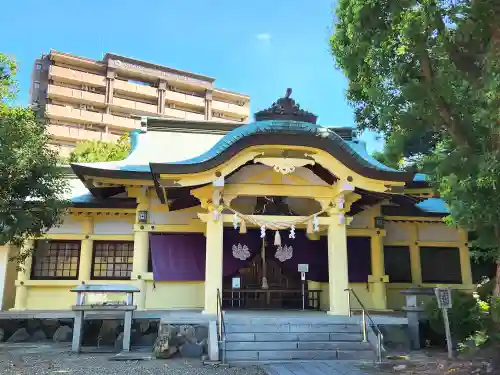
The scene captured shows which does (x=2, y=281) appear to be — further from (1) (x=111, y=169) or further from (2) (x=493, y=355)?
(2) (x=493, y=355)

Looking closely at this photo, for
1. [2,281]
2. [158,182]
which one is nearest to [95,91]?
[2,281]

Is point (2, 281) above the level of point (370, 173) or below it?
below

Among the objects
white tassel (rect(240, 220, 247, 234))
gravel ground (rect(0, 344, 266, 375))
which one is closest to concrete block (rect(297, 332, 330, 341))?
gravel ground (rect(0, 344, 266, 375))

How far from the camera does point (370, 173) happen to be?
33.6ft

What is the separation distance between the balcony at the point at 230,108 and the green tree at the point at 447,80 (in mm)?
49801

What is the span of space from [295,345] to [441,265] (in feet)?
23.2

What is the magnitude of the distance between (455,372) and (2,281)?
37.7 ft

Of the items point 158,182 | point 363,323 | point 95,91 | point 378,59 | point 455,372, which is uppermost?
point 95,91

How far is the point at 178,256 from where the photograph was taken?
1193 centimetres

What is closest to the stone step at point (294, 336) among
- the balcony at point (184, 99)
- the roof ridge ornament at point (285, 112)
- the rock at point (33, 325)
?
the roof ridge ornament at point (285, 112)

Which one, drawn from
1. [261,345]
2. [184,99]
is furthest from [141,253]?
[184,99]

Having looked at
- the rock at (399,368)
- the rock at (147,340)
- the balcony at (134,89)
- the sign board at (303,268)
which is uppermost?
the balcony at (134,89)

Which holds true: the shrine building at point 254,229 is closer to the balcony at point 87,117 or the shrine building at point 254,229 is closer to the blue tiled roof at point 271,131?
the blue tiled roof at point 271,131

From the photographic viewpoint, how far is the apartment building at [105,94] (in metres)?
46.8
